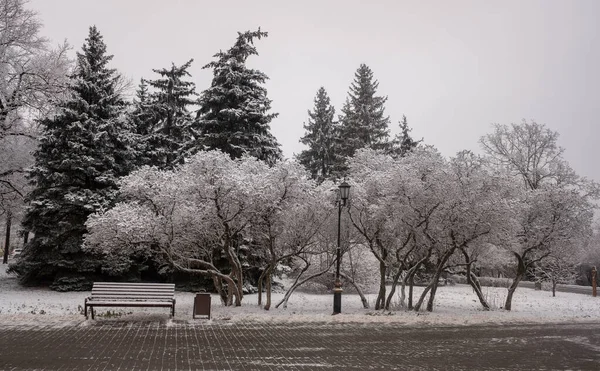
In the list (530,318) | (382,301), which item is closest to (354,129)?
(382,301)

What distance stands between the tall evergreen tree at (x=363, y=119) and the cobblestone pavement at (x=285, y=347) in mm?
30048

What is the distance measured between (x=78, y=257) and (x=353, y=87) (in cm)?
3134

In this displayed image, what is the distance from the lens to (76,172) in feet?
78.0

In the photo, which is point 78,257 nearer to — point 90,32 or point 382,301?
point 90,32

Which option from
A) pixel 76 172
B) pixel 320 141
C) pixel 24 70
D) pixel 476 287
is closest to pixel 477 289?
pixel 476 287

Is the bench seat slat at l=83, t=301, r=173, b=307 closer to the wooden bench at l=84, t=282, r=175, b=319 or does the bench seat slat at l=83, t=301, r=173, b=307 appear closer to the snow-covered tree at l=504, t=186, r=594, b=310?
the wooden bench at l=84, t=282, r=175, b=319

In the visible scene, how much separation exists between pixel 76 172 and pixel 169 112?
26.7 ft

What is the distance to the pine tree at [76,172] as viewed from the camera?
22797 mm

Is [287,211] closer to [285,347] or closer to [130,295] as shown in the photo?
[130,295]

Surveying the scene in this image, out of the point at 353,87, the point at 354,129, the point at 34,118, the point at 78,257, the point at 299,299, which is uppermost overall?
the point at 353,87

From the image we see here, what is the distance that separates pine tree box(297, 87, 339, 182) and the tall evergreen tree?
7.47 ft

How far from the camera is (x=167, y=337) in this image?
10.7 meters

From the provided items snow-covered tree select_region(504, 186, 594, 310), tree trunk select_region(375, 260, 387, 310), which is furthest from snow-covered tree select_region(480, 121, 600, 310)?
tree trunk select_region(375, 260, 387, 310)

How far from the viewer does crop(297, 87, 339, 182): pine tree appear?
47.3 meters
